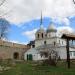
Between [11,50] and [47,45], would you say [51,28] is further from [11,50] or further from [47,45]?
[11,50]

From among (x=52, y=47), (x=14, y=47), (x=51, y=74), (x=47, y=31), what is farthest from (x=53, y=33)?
(x=51, y=74)

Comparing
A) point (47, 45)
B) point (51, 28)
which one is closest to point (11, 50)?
point (47, 45)

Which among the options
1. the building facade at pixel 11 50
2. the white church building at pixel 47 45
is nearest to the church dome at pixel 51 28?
the white church building at pixel 47 45

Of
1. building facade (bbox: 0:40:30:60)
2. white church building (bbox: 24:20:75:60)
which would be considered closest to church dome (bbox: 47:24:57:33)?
white church building (bbox: 24:20:75:60)

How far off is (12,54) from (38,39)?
38.7 feet

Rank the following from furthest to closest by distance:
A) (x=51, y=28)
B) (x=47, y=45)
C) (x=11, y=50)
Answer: (x=51, y=28) → (x=47, y=45) → (x=11, y=50)

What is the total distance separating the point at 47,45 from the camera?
253 ft

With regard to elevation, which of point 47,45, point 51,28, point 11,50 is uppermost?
point 51,28

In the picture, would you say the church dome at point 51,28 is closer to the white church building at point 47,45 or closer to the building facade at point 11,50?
the white church building at point 47,45

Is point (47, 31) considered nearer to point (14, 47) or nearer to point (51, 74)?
point (14, 47)

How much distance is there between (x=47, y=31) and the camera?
266 ft

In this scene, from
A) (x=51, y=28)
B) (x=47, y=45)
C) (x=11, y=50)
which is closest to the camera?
(x=11, y=50)

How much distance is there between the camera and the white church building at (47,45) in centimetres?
7012

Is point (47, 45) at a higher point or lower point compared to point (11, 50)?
higher
